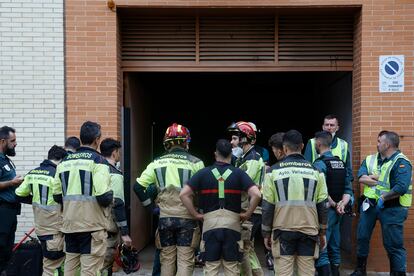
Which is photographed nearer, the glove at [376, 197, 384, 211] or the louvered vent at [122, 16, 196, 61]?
the glove at [376, 197, 384, 211]

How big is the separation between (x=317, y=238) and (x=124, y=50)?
442 cm

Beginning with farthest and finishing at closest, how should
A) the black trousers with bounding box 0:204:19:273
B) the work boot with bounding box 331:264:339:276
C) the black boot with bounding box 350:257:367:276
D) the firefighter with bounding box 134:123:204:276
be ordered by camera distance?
the black boot with bounding box 350:257:367:276 < the work boot with bounding box 331:264:339:276 < the black trousers with bounding box 0:204:19:273 < the firefighter with bounding box 134:123:204:276

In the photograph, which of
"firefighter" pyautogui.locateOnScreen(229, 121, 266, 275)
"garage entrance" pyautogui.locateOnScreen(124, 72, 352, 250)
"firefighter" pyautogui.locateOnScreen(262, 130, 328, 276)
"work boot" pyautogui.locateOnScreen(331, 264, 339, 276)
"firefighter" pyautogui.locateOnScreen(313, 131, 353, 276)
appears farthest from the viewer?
"garage entrance" pyautogui.locateOnScreen(124, 72, 352, 250)

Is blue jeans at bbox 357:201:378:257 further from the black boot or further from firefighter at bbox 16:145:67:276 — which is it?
firefighter at bbox 16:145:67:276

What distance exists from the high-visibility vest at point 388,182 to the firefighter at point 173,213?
2.64 meters

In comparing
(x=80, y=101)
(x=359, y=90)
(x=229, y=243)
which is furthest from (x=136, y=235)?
(x=359, y=90)

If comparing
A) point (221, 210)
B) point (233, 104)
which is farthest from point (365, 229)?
point (233, 104)

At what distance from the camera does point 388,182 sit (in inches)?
252

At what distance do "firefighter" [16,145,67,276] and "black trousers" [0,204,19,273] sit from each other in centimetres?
52

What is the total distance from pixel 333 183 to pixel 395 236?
1.07 metres

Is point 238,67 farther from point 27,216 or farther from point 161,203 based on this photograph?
point 27,216

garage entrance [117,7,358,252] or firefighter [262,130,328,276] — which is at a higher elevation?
garage entrance [117,7,358,252]

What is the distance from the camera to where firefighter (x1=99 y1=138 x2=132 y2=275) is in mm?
5488

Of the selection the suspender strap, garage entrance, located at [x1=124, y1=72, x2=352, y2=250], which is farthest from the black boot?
garage entrance, located at [x1=124, y1=72, x2=352, y2=250]
